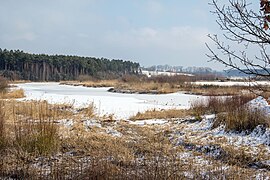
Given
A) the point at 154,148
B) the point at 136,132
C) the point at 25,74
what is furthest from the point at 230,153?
the point at 25,74

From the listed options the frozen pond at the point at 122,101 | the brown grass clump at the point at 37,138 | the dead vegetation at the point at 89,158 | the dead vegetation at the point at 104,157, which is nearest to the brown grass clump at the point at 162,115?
the frozen pond at the point at 122,101

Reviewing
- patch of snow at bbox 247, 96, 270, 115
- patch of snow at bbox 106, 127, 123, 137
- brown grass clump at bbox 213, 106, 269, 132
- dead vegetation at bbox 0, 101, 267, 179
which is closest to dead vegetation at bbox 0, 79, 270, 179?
dead vegetation at bbox 0, 101, 267, 179

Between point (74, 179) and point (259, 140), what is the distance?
4939mm

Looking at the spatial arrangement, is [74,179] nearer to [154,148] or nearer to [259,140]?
[154,148]

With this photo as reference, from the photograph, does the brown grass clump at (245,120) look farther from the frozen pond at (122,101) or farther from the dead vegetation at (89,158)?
the frozen pond at (122,101)

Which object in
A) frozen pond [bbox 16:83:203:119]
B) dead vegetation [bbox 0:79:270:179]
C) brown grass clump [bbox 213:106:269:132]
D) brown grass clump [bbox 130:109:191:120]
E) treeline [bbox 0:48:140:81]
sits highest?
treeline [bbox 0:48:140:81]

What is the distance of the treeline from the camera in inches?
3445

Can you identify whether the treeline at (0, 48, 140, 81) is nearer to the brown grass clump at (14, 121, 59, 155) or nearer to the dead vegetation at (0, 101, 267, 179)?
the dead vegetation at (0, 101, 267, 179)

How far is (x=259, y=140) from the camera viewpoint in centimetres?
788

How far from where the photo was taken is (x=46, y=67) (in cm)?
9381

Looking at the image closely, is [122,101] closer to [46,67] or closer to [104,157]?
[104,157]

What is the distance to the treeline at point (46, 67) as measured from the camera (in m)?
87.5

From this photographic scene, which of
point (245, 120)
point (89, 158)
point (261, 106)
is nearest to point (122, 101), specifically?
point (261, 106)

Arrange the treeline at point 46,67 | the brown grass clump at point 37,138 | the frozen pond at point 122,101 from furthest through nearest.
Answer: the treeline at point 46,67 < the frozen pond at point 122,101 < the brown grass clump at point 37,138
